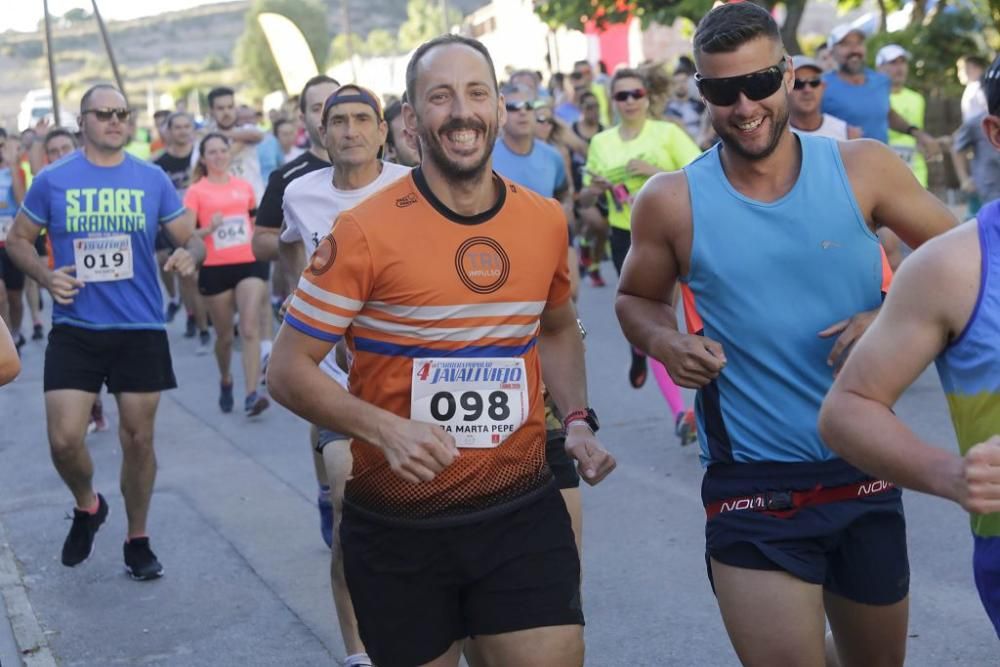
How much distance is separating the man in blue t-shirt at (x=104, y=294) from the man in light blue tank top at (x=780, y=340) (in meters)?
3.80

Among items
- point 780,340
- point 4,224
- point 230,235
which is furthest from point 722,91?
point 4,224

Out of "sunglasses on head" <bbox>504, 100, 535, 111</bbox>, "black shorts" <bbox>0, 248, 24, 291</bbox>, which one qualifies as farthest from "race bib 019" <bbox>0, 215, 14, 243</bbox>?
"sunglasses on head" <bbox>504, 100, 535, 111</bbox>

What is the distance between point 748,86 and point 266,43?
102590mm

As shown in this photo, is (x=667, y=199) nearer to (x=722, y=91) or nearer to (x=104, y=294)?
(x=722, y=91)

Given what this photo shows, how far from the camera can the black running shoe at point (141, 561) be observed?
7.01 metres

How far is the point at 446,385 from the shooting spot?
3686mm

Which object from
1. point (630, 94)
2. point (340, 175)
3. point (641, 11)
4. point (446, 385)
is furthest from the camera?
point (641, 11)

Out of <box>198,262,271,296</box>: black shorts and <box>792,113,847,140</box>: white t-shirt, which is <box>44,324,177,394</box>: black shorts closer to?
<box>792,113,847,140</box>: white t-shirt

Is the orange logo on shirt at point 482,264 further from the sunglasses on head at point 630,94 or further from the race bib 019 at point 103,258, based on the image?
the sunglasses on head at point 630,94

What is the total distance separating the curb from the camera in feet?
19.4

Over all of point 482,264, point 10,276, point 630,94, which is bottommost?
point 10,276

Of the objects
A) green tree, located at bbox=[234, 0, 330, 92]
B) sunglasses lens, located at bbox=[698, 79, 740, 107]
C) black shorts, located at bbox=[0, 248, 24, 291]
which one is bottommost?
green tree, located at bbox=[234, 0, 330, 92]

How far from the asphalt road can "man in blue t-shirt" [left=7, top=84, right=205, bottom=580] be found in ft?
1.36

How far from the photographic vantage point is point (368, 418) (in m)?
3.55
